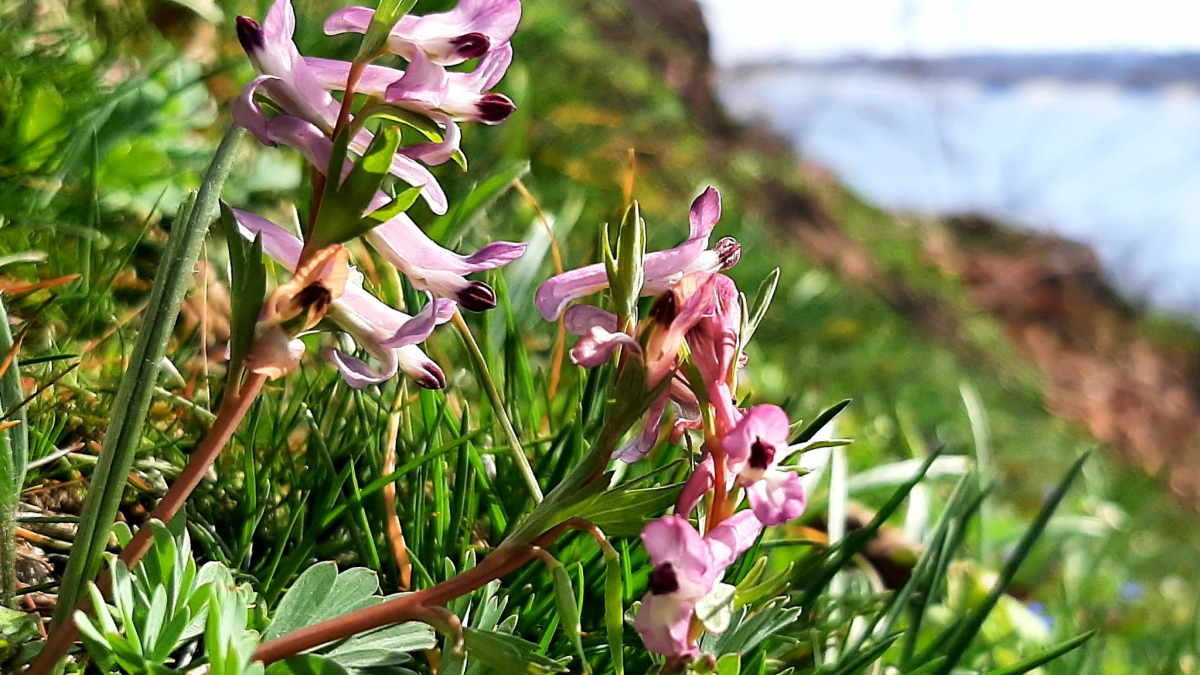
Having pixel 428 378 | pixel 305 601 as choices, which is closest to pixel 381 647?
pixel 305 601

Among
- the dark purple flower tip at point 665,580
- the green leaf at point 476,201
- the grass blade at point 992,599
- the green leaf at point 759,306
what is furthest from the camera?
the green leaf at point 476,201

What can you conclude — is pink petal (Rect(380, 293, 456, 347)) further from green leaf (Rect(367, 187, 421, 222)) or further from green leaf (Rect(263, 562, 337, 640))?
green leaf (Rect(263, 562, 337, 640))

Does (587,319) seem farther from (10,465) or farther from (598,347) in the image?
(10,465)

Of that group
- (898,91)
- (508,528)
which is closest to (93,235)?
(508,528)

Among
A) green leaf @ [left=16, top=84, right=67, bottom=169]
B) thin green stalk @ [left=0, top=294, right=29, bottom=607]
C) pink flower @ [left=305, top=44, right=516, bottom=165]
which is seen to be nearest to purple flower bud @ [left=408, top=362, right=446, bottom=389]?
pink flower @ [left=305, top=44, right=516, bottom=165]

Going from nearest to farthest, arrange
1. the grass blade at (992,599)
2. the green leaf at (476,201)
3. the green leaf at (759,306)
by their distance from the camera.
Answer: the green leaf at (759,306), the grass blade at (992,599), the green leaf at (476,201)

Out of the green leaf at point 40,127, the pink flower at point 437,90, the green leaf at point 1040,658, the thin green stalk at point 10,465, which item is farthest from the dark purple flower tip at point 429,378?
the green leaf at point 40,127

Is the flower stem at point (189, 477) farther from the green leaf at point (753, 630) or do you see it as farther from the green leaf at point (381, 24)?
the green leaf at point (753, 630)
